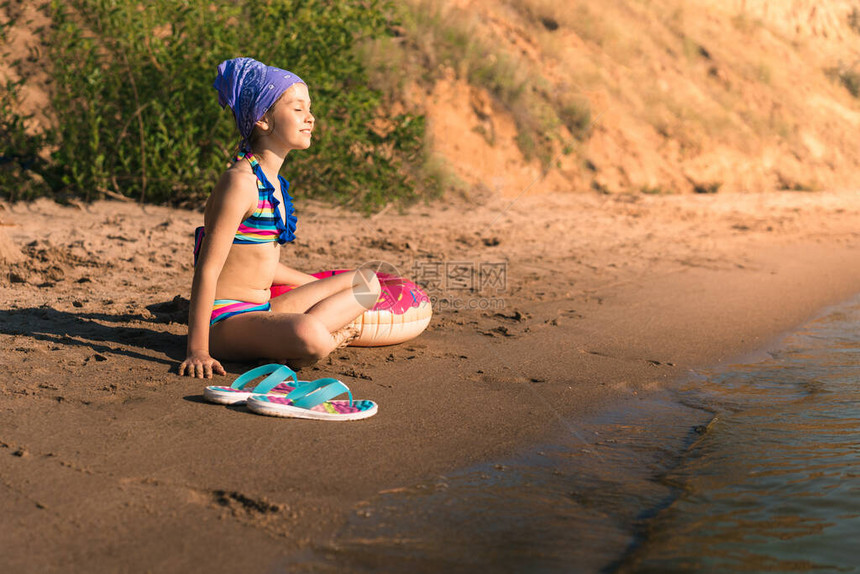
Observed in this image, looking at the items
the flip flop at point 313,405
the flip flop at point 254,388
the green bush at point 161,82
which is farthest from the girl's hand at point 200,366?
the green bush at point 161,82

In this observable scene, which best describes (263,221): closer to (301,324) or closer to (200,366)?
(301,324)

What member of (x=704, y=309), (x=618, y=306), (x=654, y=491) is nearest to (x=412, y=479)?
(x=654, y=491)

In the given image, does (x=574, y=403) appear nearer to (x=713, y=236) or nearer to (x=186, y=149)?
(x=186, y=149)

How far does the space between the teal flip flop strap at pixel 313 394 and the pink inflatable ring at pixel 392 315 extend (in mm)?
830

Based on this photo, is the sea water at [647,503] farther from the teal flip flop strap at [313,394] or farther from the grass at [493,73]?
the grass at [493,73]

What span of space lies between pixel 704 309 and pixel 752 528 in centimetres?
331

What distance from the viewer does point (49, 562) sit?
2.03 m

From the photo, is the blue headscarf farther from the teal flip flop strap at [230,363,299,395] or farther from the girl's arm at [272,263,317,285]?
the teal flip flop strap at [230,363,299,395]

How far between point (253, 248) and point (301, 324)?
446mm

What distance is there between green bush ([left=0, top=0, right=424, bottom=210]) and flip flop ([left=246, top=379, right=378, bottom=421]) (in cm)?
453

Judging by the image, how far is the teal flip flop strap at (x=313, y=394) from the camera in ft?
10.2

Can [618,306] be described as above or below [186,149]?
below

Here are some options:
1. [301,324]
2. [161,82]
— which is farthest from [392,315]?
[161,82]

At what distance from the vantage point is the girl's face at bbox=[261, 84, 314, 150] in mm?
3586
